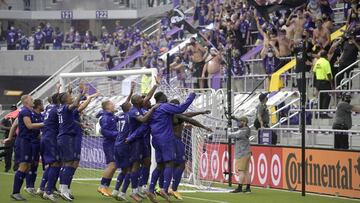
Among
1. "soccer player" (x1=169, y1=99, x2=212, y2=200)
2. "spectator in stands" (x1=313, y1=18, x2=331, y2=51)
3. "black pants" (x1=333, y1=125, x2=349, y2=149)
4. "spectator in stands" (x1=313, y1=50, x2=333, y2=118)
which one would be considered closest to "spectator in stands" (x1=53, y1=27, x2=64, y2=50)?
"spectator in stands" (x1=313, y1=18, x2=331, y2=51)

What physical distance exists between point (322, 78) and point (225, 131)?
284cm

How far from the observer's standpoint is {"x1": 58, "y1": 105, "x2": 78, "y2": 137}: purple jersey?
62.6 ft

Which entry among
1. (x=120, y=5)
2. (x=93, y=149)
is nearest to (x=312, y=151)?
(x=93, y=149)

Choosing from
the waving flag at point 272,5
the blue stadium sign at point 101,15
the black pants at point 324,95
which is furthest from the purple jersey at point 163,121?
the blue stadium sign at point 101,15

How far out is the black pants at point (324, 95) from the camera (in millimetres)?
24312

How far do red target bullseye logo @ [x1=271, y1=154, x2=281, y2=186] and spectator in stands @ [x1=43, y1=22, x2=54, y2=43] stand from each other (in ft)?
84.5

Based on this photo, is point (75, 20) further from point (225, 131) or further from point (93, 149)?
point (225, 131)

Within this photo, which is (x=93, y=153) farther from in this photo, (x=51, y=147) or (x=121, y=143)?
(x=121, y=143)

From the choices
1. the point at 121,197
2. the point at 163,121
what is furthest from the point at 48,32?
the point at 163,121

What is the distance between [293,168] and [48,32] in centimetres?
2679

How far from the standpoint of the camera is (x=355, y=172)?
19812 mm

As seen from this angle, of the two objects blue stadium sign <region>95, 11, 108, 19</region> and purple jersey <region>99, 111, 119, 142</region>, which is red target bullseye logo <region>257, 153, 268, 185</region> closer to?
purple jersey <region>99, 111, 119, 142</region>

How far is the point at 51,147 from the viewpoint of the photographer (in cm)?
1934

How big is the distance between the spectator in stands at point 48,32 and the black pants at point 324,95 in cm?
2403
